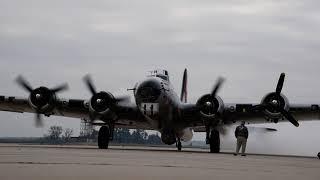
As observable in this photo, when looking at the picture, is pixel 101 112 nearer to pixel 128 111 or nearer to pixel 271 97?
pixel 128 111

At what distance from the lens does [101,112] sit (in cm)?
3158

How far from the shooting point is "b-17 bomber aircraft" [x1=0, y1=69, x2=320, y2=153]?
1217 inches

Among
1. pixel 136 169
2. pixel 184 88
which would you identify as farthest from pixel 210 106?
pixel 136 169

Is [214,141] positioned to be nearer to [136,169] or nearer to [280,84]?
[280,84]

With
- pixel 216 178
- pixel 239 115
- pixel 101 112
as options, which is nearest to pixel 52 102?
pixel 101 112

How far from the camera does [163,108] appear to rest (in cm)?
3197

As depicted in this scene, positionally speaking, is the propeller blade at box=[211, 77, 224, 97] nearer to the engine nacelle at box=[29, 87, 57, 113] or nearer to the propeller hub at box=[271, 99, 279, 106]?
the propeller hub at box=[271, 99, 279, 106]

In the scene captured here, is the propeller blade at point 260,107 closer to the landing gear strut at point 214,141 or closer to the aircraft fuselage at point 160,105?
the landing gear strut at point 214,141

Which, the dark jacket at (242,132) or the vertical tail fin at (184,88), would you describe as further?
the vertical tail fin at (184,88)

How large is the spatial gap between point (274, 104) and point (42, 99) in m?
13.5

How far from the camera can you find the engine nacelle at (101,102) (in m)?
31.6

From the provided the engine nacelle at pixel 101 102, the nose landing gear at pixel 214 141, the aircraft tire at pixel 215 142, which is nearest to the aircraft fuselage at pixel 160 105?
the engine nacelle at pixel 101 102

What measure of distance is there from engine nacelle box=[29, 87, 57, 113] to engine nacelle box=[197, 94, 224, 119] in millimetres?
8758

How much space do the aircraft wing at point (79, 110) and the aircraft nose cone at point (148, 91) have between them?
5.46ft
